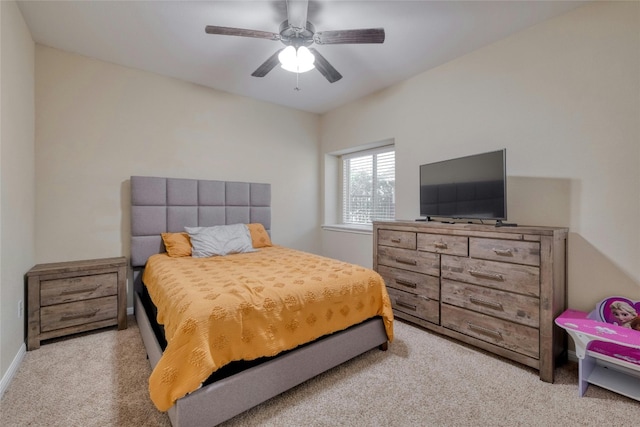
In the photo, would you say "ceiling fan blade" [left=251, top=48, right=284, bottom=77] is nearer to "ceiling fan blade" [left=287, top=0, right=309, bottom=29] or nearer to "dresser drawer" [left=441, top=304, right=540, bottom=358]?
"ceiling fan blade" [left=287, top=0, right=309, bottom=29]

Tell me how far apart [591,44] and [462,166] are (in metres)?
1.20

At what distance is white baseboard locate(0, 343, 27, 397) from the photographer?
71.7 inches

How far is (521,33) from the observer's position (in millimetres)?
2471

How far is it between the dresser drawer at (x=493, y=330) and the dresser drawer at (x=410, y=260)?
1.13 feet

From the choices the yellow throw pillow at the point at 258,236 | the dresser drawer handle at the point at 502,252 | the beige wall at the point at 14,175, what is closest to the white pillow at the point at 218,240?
the yellow throw pillow at the point at 258,236

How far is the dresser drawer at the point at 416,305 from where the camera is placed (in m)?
2.60

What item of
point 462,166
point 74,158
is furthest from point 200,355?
point 74,158

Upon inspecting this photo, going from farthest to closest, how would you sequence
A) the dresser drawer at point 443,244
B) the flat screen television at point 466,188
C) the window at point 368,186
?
the window at point 368,186
the dresser drawer at point 443,244
the flat screen television at point 466,188

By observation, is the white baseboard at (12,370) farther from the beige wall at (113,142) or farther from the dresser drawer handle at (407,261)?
the dresser drawer handle at (407,261)

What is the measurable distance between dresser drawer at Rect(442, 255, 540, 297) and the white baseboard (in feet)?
10.6

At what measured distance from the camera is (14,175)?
83.6 inches

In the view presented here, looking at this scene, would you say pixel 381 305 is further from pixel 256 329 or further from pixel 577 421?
pixel 577 421

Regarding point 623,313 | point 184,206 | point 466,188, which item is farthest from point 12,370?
point 623,313

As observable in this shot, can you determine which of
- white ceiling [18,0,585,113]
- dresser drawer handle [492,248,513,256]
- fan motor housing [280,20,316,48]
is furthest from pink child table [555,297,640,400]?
fan motor housing [280,20,316,48]
